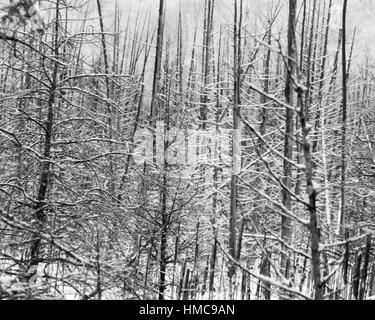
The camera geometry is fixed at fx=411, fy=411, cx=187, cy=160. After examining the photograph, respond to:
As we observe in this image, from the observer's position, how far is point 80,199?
17.9 ft

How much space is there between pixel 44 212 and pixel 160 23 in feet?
29.0

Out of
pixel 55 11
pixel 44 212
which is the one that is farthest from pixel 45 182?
pixel 55 11

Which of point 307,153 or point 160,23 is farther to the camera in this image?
point 160,23

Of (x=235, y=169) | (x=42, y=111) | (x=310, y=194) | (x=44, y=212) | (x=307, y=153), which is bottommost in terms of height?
(x=310, y=194)
